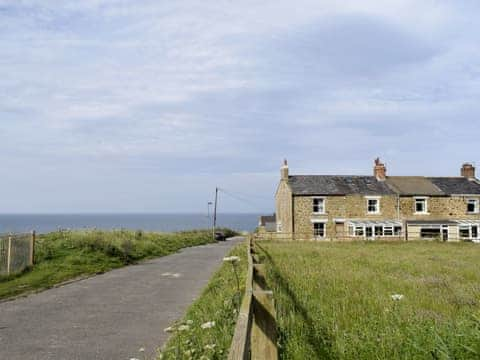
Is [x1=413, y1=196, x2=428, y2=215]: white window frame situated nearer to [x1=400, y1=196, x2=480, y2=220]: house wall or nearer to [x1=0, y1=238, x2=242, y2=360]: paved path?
[x1=400, y1=196, x2=480, y2=220]: house wall

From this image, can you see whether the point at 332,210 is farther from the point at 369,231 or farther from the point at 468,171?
the point at 468,171

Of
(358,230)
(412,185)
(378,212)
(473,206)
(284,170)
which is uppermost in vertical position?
(284,170)

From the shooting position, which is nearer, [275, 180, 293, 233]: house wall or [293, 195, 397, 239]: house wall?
[293, 195, 397, 239]: house wall

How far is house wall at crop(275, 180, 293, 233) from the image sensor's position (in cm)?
4366

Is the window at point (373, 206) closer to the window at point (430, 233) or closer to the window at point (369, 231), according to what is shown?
the window at point (369, 231)

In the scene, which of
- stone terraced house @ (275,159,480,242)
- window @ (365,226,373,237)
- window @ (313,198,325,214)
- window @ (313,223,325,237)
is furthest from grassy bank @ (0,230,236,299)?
window @ (365,226,373,237)

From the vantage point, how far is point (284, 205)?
46656 millimetres

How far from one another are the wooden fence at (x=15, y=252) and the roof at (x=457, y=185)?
39.1 meters

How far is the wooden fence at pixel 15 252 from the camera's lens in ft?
50.6

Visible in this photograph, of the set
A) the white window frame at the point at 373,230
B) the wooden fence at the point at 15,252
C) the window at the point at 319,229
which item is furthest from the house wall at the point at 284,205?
the wooden fence at the point at 15,252

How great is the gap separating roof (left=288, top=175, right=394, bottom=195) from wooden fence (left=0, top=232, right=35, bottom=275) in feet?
94.1

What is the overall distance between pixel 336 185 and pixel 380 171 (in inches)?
213

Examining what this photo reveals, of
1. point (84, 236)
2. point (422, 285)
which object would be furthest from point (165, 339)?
point (84, 236)

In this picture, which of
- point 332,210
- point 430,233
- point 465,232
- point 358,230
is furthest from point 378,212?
point 465,232
